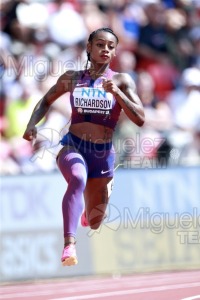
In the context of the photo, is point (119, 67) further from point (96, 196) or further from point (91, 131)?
point (91, 131)

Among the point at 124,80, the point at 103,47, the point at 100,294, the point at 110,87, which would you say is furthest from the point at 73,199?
the point at 100,294

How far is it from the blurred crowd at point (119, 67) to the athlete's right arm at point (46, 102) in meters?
2.96

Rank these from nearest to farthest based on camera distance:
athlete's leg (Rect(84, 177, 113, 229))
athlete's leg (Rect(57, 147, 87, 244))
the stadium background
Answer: athlete's leg (Rect(57, 147, 87, 244))
athlete's leg (Rect(84, 177, 113, 229))
the stadium background

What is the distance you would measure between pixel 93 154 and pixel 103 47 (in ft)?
3.28

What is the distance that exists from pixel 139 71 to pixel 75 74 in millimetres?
6187

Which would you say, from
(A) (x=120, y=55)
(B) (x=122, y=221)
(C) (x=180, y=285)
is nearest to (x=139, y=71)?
(A) (x=120, y=55)

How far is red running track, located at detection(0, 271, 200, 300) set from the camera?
10188mm

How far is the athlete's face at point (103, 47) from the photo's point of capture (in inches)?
340

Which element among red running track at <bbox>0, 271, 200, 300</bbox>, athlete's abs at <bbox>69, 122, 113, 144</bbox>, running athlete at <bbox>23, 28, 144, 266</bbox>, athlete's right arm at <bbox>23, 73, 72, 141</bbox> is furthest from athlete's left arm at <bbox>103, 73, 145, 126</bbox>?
red running track at <bbox>0, 271, 200, 300</bbox>

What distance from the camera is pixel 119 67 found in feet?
47.5

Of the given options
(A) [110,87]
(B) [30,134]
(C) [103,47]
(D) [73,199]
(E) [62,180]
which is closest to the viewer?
(A) [110,87]

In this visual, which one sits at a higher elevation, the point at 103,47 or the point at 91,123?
the point at 103,47

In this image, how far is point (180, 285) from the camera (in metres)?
11.2

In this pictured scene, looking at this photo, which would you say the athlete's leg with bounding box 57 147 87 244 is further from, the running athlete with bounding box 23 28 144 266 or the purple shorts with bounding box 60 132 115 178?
the purple shorts with bounding box 60 132 115 178
